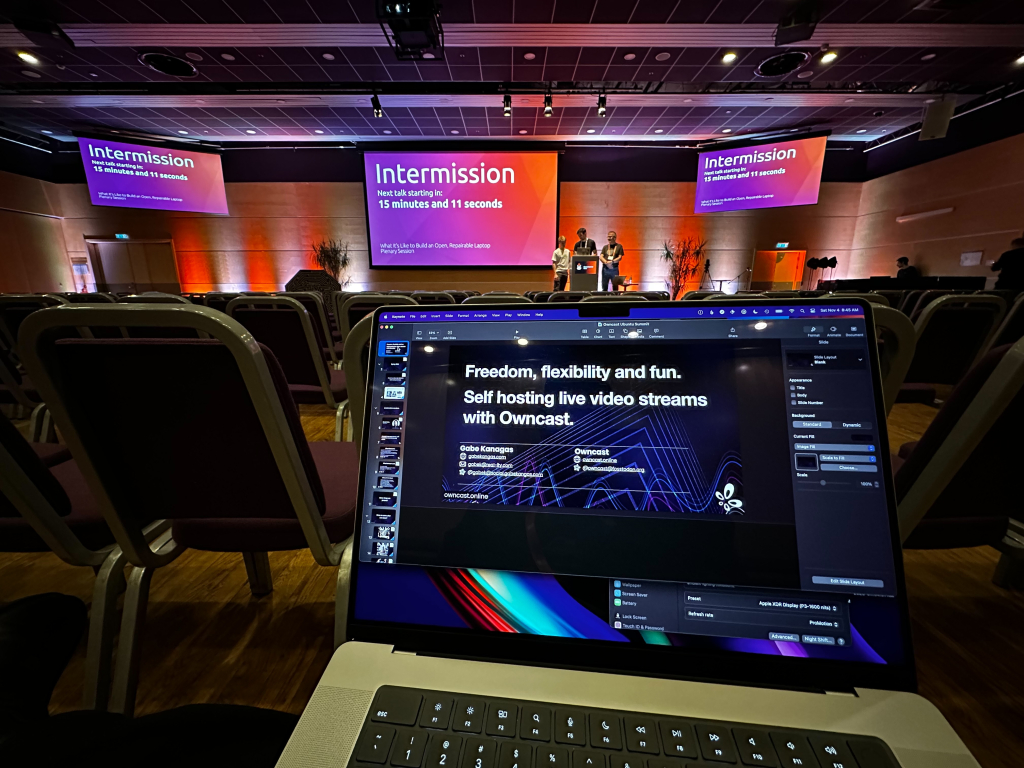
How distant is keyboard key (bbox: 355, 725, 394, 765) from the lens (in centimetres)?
33

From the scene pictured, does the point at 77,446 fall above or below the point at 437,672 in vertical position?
above

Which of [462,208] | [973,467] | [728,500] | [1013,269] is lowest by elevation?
[973,467]

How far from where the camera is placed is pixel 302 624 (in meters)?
1.23

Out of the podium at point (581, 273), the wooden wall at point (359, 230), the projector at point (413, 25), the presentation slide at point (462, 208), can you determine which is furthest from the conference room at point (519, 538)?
the wooden wall at point (359, 230)

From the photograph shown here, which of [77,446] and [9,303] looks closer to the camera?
[77,446]

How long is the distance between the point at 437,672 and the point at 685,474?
324 millimetres

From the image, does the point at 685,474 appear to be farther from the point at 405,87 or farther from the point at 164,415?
the point at 405,87

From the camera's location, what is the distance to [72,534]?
789 millimetres

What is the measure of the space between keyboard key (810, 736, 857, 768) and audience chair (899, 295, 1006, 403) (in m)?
2.13

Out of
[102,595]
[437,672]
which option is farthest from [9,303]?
[437,672]

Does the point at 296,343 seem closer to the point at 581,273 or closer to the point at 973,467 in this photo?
the point at 973,467

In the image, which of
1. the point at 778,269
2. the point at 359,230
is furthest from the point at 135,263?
the point at 778,269

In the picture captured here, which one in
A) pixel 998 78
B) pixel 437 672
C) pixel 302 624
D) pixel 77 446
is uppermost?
pixel 998 78

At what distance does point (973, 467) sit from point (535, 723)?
96 centimetres
